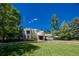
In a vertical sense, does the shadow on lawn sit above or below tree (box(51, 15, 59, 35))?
below

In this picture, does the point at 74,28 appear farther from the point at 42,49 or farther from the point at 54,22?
the point at 42,49

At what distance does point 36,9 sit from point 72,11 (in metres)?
0.62

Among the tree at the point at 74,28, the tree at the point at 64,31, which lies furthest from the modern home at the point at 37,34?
the tree at the point at 74,28

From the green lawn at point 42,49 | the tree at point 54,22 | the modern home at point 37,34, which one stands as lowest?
the green lawn at point 42,49

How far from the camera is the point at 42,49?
1148 cm

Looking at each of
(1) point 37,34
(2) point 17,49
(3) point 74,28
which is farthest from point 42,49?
(3) point 74,28

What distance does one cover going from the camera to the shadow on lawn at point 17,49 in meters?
11.5

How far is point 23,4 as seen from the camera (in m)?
11.5

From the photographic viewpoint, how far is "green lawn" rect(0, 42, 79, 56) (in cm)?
1145

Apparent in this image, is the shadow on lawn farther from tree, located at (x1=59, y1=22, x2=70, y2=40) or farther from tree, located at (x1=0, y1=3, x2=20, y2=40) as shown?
tree, located at (x1=59, y1=22, x2=70, y2=40)

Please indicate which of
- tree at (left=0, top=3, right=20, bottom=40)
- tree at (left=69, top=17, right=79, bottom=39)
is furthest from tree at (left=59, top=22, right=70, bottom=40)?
tree at (left=0, top=3, right=20, bottom=40)

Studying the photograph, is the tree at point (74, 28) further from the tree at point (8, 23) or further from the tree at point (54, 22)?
the tree at point (8, 23)

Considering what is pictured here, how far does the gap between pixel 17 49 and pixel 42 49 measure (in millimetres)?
427

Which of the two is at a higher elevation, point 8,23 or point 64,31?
point 8,23
